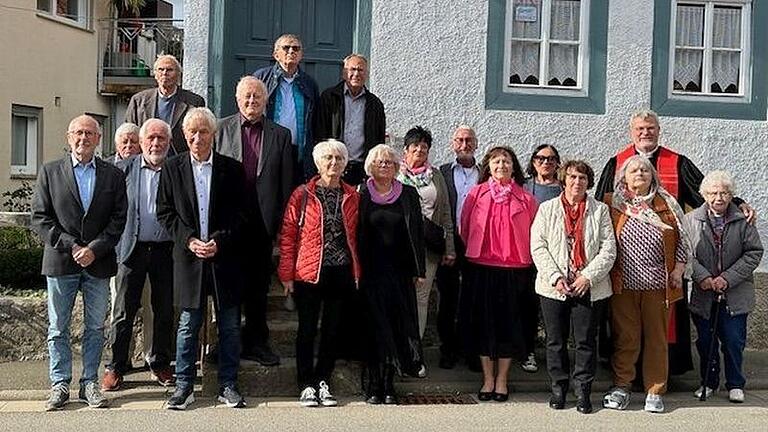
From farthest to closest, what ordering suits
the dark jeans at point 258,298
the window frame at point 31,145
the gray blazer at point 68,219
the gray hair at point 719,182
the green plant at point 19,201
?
1. the window frame at point 31,145
2. the green plant at point 19,201
3. the gray hair at point 719,182
4. the dark jeans at point 258,298
5. the gray blazer at point 68,219

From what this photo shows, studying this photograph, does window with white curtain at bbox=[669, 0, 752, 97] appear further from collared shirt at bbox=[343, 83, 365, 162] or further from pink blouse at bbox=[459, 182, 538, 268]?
collared shirt at bbox=[343, 83, 365, 162]

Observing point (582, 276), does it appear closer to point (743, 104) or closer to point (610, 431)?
point (610, 431)

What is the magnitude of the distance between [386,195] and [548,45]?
3.48 meters

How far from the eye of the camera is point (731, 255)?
707cm

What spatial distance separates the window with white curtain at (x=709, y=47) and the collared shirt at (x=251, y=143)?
4.67 meters

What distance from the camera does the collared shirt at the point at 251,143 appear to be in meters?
6.82

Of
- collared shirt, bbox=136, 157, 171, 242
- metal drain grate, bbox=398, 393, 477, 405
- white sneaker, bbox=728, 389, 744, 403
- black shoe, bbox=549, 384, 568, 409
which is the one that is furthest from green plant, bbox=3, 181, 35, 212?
white sneaker, bbox=728, 389, 744, 403

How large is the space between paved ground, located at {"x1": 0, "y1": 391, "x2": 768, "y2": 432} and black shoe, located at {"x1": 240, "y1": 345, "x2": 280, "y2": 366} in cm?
30

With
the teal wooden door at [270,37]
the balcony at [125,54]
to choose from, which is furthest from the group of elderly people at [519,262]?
the balcony at [125,54]

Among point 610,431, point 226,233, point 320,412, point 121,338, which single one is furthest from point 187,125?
point 610,431

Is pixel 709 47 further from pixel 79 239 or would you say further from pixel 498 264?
pixel 79 239

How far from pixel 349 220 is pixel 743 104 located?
492 cm

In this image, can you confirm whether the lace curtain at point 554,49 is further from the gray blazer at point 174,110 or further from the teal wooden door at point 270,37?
the gray blazer at point 174,110

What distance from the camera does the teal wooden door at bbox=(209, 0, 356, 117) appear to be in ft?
29.3
